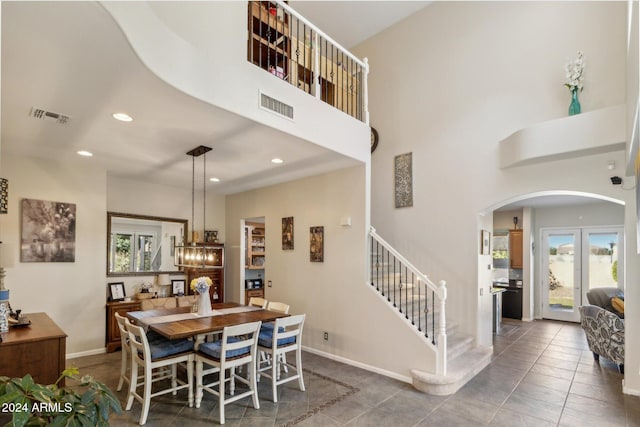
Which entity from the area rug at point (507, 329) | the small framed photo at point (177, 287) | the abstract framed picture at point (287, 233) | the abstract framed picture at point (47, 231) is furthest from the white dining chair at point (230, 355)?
the area rug at point (507, 329)

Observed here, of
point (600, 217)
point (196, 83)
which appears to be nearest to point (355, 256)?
point (196, 83)

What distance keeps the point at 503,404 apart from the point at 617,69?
4.46 meters

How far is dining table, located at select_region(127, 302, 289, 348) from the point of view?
12.2 feet

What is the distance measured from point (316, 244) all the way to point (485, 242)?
110 inches

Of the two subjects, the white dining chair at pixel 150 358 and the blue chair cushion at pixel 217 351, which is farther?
the blue chair cushion at pixel 217 351

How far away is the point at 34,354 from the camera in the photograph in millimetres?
3111

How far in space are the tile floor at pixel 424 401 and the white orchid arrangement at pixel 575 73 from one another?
154 inches

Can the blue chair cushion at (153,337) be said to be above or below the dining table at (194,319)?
below

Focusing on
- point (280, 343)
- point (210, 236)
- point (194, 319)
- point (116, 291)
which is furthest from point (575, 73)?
point (116, 291)

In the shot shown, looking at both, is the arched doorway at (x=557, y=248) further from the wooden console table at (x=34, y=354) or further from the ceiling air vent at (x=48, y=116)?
the wooden console table at (x=34, y=354)

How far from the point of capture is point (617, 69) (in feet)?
14.9

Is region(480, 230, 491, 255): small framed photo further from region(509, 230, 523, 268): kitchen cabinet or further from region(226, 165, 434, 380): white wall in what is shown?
region(509, 230, 523, 268): kitchen cabinet

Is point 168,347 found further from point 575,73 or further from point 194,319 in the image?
point 575,73

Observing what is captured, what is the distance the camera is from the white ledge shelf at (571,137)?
4.06 meters
